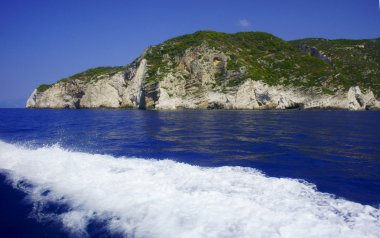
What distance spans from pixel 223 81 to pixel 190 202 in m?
84.1

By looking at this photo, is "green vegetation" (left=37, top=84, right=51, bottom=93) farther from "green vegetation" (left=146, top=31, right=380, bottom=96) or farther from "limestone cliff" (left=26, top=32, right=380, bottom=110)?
"green vegetation" (left=146, top=31, right=380, bottom=96)

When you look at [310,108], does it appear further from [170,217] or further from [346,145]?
[170,217]

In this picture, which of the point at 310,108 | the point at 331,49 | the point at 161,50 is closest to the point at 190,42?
the point at 161,50

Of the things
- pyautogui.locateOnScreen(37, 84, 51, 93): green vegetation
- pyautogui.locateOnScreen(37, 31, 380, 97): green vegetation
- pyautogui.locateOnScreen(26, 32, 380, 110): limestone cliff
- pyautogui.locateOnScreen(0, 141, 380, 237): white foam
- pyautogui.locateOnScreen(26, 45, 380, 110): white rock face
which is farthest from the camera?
pyautogui.locateOnScreen(37, 84, 51, 93): green vegetation

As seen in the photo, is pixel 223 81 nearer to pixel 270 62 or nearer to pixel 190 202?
pixel 270 62

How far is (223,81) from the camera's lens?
92250 mm

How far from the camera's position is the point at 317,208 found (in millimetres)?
9211

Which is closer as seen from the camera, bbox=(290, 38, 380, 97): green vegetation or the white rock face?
the white rock face

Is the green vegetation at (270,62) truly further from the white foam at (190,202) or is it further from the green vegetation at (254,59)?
the white foam at (190,202)

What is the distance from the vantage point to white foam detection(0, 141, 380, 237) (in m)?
8.08

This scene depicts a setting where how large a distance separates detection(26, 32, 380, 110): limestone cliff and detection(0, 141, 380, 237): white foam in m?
75.5

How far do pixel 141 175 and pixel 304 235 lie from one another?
684 cm

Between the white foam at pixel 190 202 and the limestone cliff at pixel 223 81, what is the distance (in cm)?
7551

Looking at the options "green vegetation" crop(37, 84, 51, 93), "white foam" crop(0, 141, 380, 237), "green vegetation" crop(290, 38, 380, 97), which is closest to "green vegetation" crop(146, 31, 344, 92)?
"green vegetation" crop(290, 38, 380, 97)
